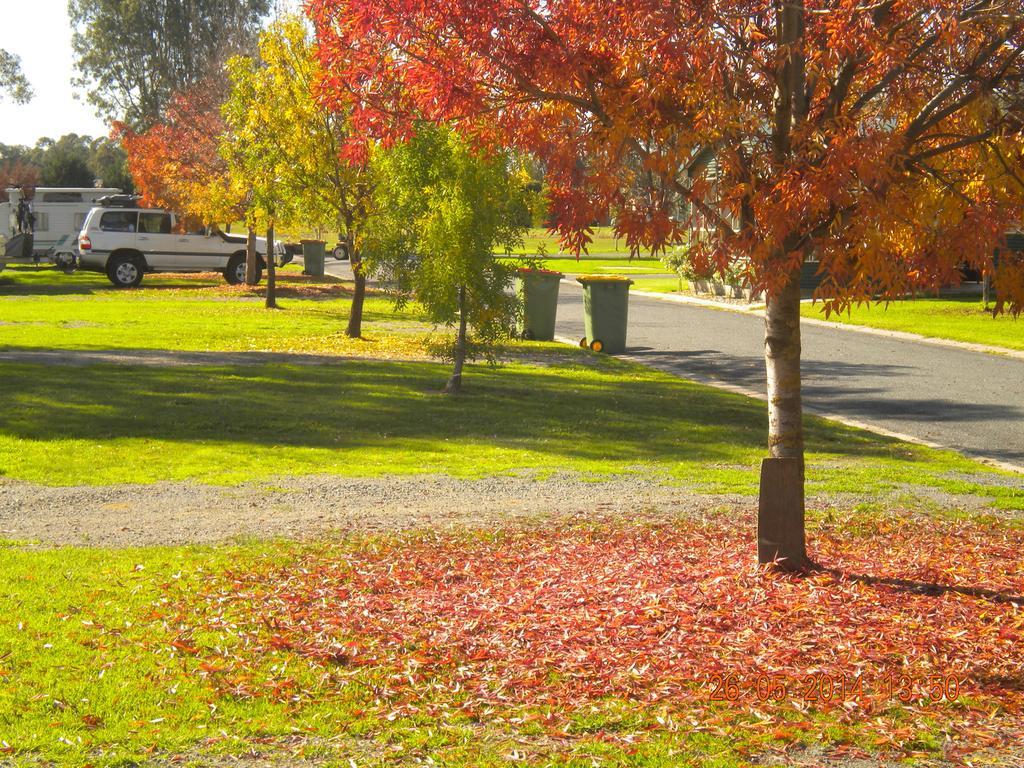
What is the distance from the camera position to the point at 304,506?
8.39m

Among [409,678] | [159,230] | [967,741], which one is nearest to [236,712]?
[409,678]

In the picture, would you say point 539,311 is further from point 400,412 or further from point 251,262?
point 251,262

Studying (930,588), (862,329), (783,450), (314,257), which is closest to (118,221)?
(314,257)

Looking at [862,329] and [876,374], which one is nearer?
[876,374]

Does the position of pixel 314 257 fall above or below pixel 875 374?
above

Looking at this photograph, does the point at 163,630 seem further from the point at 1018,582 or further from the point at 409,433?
the point at 409,433

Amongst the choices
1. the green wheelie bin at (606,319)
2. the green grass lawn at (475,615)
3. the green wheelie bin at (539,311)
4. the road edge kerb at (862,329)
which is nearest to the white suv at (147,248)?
the road edge kerb at (862,329)

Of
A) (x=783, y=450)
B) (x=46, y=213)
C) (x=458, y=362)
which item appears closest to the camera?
(x=783, y=450)

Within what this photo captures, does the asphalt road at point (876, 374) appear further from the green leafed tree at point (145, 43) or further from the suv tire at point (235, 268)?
the green leafed tree at point (145, 43)

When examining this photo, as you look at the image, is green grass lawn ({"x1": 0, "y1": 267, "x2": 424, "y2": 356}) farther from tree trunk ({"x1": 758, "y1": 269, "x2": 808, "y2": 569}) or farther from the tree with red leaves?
tree trunk ({"x1": 758, "y1": 269, "x2": 808, "y2": 569})

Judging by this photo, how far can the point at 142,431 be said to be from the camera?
37.3 ft

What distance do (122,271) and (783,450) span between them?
3061cm

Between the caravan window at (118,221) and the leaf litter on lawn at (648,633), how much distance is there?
2889cm

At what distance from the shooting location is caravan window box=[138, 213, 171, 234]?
112 feet
